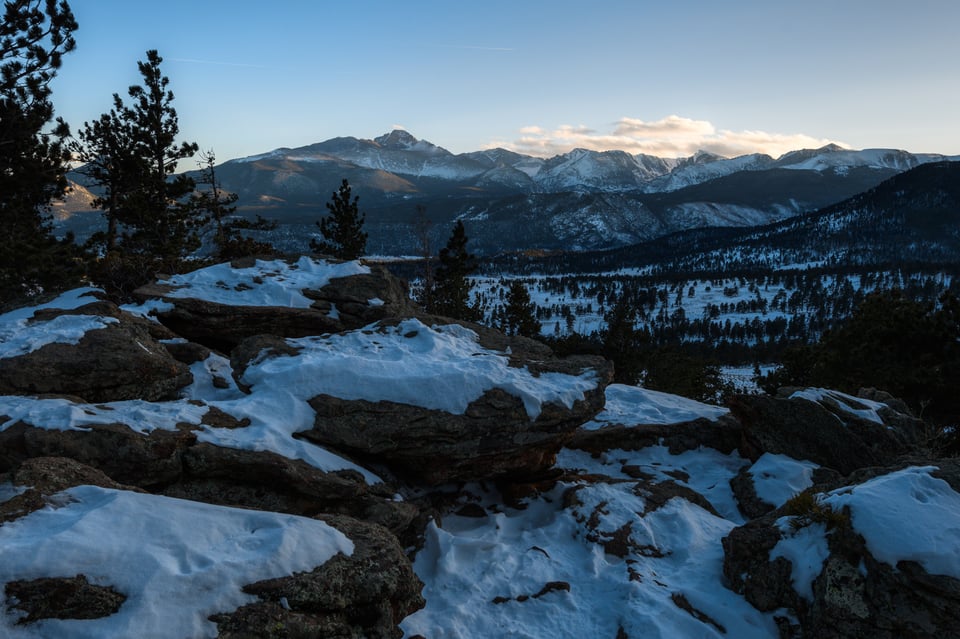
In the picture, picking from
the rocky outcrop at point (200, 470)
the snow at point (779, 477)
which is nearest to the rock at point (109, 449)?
the rocky outcrop at point (200, 470)

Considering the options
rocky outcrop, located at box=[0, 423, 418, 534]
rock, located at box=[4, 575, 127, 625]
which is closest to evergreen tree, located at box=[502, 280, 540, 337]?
rocky outcrop, located at box=[0, 423, 418, 534]

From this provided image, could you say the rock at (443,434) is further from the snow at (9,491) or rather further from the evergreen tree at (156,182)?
the evergreen tree at (156,182)

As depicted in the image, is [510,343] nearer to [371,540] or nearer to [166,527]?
[371,540]

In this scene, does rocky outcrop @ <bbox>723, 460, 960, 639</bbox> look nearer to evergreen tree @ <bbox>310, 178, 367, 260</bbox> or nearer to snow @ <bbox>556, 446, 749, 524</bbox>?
snow @ <bbox>556, 446, 749, 524</bbox>

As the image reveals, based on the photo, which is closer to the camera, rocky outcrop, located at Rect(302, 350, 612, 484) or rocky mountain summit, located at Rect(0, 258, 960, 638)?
rocky mountain summit, located at Rect(0, 258, 960, 638)

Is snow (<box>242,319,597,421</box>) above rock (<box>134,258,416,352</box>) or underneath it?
underneath

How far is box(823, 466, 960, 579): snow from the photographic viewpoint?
→ 22.5ft

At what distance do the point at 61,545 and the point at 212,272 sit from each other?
45.6 ft

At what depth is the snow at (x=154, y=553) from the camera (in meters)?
4.93

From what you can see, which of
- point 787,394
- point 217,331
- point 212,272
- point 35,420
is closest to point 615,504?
point 787,394

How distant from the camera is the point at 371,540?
7.12m

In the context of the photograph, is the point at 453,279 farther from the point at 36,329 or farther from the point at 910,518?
the point at 910,518

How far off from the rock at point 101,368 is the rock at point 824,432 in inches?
634

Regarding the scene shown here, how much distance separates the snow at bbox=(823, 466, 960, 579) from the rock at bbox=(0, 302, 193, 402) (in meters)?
13.9
